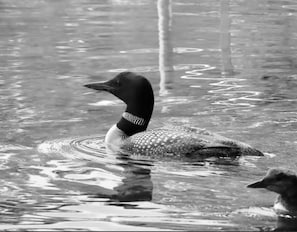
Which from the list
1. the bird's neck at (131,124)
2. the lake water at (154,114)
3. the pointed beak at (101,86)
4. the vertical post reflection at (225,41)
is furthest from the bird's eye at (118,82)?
the vertical post reflection at (225,41)

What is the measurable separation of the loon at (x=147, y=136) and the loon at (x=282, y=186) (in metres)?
2.02

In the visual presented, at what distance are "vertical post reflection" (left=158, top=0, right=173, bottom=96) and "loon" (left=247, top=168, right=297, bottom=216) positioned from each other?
6.53 m

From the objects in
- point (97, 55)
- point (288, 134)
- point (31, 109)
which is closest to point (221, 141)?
point (288, 134)

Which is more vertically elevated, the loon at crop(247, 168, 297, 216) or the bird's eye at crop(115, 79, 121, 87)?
the bird's eye at crop(115, 79, 121, 87)

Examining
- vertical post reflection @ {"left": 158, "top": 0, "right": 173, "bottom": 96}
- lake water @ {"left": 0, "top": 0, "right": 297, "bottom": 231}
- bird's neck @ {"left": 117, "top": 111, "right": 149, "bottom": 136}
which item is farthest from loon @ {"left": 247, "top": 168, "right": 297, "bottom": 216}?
vertical post reflection @ {"left": 158, "top": 0, "right": 173, "bottom": 96}

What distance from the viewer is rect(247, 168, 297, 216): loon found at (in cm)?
883

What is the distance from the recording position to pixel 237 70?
17609 mm

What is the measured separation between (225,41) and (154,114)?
24.9 feet

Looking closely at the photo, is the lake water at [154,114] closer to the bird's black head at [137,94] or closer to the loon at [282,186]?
the loon at [282,186]

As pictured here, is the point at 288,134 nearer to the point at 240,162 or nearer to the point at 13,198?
the point at 240,162

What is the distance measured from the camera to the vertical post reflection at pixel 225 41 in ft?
59.0

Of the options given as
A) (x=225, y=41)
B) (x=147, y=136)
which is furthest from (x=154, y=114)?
(x=225, y=41)

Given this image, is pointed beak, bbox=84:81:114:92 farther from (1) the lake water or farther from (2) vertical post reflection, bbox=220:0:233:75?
(2) vertical post reflection, bbox=220:0:233:75

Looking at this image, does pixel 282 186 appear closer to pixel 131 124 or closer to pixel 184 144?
pixel 184 144
